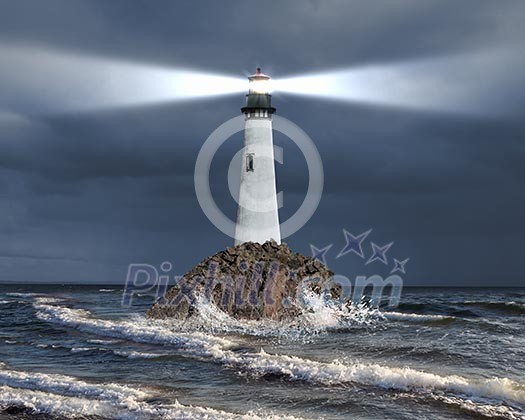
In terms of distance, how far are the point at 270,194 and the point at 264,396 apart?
1925 centimetres

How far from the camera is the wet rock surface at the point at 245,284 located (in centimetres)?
2600

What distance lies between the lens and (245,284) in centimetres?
2695

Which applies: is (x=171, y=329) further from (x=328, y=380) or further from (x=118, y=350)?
(x=328, y=380)

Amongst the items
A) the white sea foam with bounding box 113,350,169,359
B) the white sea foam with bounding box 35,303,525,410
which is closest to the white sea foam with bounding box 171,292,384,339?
the white sea foam with bounding box 35,303,525,410

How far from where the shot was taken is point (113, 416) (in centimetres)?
1121

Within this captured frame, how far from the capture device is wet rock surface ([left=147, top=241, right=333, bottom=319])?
85.3 ft

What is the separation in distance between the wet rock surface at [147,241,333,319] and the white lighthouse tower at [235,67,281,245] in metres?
1.68

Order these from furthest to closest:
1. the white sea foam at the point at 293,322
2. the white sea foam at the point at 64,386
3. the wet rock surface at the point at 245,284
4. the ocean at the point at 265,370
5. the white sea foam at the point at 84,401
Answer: the wet rock surface at the point at 245,284, the white sea foam at the point at 293,322, the white sea foam at the point at 64,386, the ocean at the point at 265,370, the white sea foam at the point at 84,401

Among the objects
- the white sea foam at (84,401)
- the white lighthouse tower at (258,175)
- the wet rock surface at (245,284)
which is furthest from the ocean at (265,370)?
the white lighthouse tower at (258,175)

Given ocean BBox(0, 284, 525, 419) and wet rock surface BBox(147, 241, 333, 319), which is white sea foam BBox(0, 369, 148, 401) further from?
wet rock surface BBox(147, 241, 333, 319)

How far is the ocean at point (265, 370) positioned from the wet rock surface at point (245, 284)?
3.89 ft

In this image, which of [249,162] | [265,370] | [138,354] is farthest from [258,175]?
[265,370]

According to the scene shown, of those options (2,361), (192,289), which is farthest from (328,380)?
(192,289)

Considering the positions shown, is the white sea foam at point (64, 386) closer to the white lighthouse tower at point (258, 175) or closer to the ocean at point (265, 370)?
the ocean at point (265, 370)
